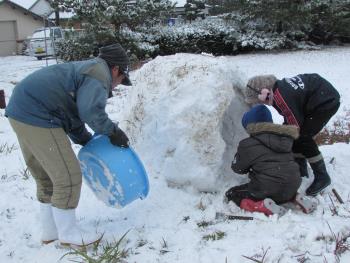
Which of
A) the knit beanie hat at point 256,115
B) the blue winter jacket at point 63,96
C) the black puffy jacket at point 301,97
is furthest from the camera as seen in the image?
the knit beanie hat at point 256,115

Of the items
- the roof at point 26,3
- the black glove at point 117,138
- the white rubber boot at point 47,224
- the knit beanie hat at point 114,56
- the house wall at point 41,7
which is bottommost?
the house wall at point 41,7

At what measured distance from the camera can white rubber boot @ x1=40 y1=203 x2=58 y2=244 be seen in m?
3.32

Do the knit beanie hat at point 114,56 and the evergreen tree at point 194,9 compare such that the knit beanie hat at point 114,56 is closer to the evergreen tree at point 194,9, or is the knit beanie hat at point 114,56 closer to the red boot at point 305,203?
the red boot at point 305,203

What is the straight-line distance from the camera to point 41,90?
2996 millimetres

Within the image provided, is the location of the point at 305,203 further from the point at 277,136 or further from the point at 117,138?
the point at 117,138

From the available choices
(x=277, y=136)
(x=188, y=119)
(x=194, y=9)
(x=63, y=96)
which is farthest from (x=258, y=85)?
(x=194, y=9)

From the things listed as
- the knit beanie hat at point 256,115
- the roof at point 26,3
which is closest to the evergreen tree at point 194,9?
the roof at point 26,3

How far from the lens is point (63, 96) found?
9.94 feet

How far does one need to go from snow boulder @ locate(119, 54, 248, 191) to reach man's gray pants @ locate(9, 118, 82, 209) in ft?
3.80

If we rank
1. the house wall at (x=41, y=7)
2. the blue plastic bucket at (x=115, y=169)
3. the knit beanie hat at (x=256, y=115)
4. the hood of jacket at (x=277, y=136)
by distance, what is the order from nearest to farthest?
the blue plastic bucket at (x=115, y=169) < the hood of jacket at (x=277, y=136) < the knit beanie hat at (x=256, y=115) < the house wall at (x=41, y=7)

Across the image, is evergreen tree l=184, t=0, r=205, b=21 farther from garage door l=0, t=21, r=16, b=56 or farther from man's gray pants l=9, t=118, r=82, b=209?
man's gray pants l=9, t=118, r=82, b=209

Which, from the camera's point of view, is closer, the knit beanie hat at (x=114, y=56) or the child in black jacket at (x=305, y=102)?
the knit beanie hat at (x=114, y=56)

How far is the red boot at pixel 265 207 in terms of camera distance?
3.48m

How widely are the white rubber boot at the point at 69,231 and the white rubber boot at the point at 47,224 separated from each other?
0.45ft
